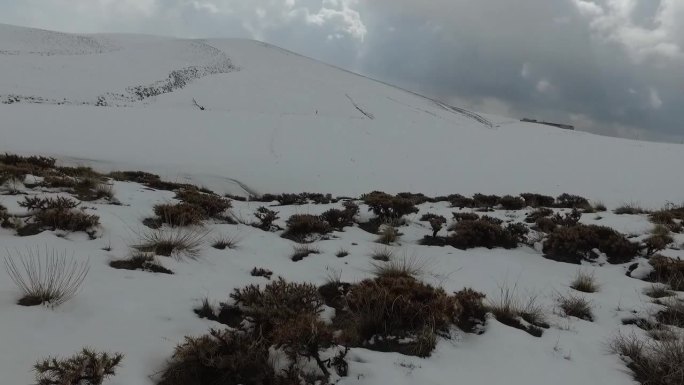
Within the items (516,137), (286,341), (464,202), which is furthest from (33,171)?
(516,137)

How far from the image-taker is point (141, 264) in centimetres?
448

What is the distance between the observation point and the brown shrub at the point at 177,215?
245 inches

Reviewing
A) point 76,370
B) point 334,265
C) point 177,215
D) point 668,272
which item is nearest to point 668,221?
point 668,272

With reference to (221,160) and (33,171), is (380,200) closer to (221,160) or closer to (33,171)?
(33,171)

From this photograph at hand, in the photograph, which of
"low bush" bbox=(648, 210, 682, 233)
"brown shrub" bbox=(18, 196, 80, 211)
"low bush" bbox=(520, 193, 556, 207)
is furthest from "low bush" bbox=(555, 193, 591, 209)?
"brown shrub" bbox=(18, 196, 80, 211)

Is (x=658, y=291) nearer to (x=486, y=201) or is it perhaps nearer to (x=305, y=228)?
(x=305, y=228)

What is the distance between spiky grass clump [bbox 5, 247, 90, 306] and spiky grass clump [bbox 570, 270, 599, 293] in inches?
215

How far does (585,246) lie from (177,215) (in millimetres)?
6262

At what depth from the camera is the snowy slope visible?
17234 mm

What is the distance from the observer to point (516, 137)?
31.3 meters

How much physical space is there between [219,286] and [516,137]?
1217 inches

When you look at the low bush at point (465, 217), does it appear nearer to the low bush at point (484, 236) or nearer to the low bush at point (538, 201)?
the low bush at point (484, 236)

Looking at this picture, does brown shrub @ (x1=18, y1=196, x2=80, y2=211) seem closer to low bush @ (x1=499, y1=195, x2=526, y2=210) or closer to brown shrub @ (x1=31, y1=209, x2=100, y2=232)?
brown shrub @ (x1=31, y1=209, x2=100, y2=232)

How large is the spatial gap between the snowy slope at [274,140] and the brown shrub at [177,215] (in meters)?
8.53
